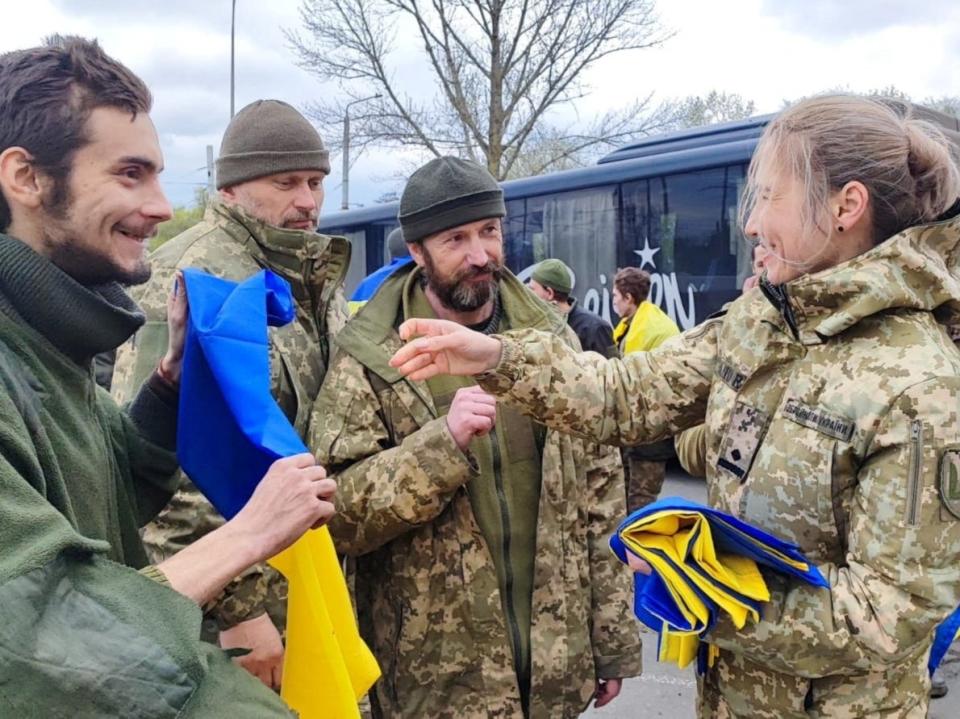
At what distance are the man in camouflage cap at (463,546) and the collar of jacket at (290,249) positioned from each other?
260mm

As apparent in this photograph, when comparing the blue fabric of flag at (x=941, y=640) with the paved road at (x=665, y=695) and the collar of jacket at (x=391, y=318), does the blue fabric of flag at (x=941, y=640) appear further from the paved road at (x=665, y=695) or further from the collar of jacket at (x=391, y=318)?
the paved road at (x=665, y=695)

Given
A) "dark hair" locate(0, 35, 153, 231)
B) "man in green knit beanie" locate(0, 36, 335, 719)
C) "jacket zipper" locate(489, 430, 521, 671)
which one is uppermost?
"dark hair" locate(0, 35, 153, 231)

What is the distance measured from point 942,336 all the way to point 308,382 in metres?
1.63

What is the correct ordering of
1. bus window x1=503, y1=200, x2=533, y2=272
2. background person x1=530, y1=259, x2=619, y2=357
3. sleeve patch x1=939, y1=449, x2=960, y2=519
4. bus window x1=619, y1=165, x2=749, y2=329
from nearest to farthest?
sleeve patch x1=939, y1=449, x2=960, y2=519, background person x1=530, y1=259, x2=619, y2=357, bus window x1=619, y1=165, x2=749, y2=329, bus window x1=503, y1=200, x2=533, y2=272

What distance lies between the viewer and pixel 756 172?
180 cm

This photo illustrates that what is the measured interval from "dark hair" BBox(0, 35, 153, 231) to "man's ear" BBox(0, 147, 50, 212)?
1cm

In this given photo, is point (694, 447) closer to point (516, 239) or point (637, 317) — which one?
point (637, 317)

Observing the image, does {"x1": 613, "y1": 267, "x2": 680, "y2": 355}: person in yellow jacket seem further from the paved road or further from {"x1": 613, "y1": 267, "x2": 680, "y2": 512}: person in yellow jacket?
the paved road

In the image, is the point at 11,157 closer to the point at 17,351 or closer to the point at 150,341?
the point at 17,351

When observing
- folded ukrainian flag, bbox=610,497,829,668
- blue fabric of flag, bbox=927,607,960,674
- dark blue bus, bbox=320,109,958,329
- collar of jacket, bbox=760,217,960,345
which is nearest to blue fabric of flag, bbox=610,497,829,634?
folded ukrainian flag, bbox=610,497,829,668

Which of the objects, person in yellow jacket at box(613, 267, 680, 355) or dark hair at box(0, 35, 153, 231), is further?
person in yellow jacket at box(613, 267, 680, 355)

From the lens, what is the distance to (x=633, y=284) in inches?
272

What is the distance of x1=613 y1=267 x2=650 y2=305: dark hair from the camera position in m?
6.91

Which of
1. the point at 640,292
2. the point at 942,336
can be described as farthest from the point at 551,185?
the point at 942,336
